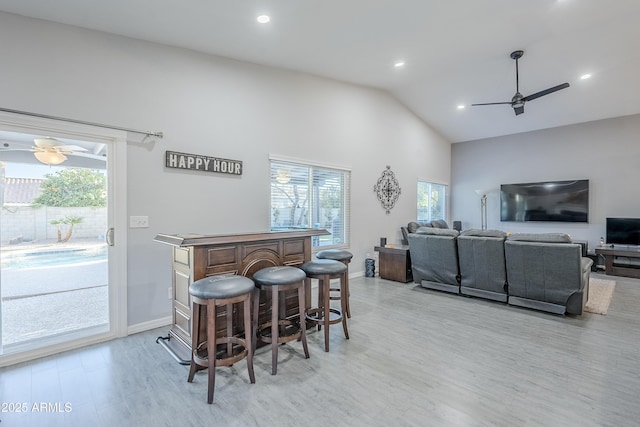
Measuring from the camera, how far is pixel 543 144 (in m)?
7.07

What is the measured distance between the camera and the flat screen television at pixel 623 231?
5.77 m

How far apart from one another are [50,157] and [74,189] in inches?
13.6

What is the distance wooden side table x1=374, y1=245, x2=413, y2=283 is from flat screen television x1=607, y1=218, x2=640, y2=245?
438cm

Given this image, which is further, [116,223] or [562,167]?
[562,167]

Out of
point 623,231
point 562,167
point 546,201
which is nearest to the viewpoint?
Result: point 623,231

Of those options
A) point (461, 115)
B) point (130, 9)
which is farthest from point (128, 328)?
point (461, 115)

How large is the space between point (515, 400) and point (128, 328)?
11.6ft

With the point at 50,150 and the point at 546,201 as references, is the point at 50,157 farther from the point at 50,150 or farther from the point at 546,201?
the point at 546,201

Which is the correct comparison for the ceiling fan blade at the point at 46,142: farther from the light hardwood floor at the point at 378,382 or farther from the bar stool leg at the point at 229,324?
the bar stool leg at the point at 229,324

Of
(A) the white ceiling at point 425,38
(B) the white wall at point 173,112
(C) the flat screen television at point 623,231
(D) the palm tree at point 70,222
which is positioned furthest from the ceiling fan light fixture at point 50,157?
(C) the flat screen television at point 623,231

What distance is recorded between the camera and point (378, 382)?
7.36ft

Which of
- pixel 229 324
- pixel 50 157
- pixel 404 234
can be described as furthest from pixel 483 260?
pixel 50 157

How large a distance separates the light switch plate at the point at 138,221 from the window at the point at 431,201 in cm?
596

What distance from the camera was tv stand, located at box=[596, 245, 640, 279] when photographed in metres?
5.55
